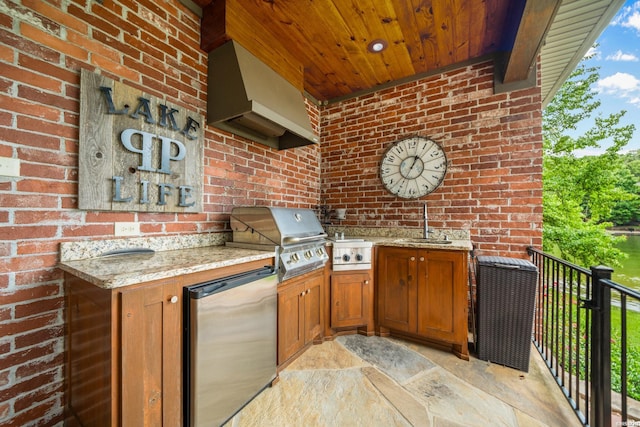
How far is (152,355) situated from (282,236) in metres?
0.98

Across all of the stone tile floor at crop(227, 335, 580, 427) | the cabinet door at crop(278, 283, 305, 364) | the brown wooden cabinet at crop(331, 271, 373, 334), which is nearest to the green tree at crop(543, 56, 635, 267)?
the stone tile floor at crop(227, 335, 580, 427)

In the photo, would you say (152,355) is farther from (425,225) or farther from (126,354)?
(425,225)

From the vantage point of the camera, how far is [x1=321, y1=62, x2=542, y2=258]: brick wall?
95.1 inches

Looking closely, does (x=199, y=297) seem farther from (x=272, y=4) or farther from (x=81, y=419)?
(x=272, y=4)

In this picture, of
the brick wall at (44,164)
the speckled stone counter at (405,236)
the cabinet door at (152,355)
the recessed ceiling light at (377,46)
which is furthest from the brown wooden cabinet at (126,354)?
the recessed ceiling light at (377,46)

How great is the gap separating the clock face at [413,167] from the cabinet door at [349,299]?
3.88 ft

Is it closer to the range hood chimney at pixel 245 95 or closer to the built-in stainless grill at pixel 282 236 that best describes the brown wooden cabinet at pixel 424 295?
the built-in stainless grill at pixel 282 236

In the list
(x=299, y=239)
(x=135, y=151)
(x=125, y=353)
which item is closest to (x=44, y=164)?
(x=135, y=151)

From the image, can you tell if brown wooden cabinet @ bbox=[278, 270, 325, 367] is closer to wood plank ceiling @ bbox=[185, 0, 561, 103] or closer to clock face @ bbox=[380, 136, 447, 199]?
clock face @ bbox=[380, 136, 447, 199]

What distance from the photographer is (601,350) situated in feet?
4.08

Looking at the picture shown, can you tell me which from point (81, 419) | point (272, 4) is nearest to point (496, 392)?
point (81, 419)

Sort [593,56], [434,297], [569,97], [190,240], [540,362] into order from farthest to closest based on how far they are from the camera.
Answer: [569,97]
[593,56]
[434,297]
[540,362]
[190,240]

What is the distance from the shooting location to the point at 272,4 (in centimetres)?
194

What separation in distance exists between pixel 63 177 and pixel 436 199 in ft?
10.1
